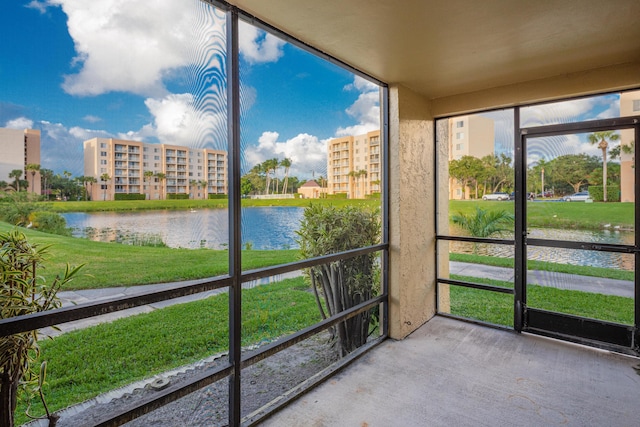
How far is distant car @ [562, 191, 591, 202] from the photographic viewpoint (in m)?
3.38

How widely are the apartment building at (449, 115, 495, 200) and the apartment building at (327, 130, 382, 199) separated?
48.2 inches

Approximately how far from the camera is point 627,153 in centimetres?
315

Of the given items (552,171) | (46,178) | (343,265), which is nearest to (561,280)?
(552,171)

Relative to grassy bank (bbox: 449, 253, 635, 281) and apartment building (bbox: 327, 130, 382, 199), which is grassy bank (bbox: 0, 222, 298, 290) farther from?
grassy bank (bbox: 449, 253, 635, 281)

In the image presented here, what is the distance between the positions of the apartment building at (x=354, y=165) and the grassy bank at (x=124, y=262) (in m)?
1.27

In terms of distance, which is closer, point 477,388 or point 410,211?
point 477,388

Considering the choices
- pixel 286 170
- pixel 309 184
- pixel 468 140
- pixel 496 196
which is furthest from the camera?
pixel 468 140

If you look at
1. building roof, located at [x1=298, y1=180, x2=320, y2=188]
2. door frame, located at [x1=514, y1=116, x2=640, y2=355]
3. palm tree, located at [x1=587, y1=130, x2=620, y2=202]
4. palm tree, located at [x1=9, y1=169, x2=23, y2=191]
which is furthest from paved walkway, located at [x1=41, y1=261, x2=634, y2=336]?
building roof, located at [x1=298, y1=180, x2=320, y2=188]

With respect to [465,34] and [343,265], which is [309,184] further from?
[465,34]

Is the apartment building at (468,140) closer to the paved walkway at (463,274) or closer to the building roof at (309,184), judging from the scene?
the paved walkway at (463,274)

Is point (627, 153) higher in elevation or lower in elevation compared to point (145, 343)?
higher

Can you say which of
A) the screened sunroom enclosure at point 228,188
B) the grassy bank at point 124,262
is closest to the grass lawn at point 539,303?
the screened sunroom enclosure at point 228,188

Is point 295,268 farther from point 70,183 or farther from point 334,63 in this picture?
point 334,63

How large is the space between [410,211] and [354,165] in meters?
0.84
